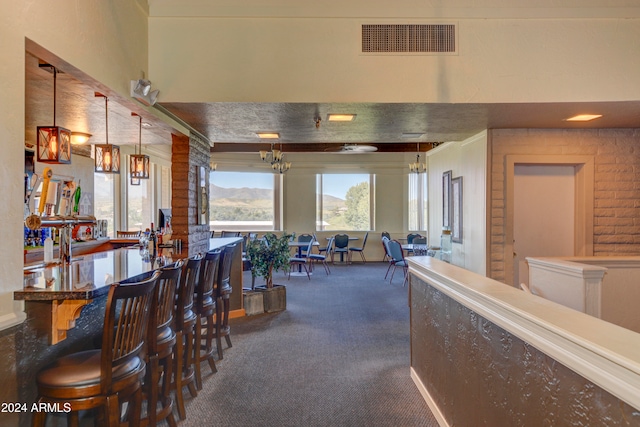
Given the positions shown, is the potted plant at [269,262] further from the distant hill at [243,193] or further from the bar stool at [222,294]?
the distant hill at [243,193]

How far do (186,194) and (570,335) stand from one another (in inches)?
143

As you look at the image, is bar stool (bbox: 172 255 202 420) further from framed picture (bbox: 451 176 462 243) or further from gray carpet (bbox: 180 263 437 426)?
framed picture (bbox: 451 176 462 243)

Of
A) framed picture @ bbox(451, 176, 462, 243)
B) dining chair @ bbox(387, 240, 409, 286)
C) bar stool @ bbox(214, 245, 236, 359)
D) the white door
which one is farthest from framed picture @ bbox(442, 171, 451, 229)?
bar stool @ bbox(214, 245, 236, 359)

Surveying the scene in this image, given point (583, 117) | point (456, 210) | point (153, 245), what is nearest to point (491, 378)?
point (153, 245)

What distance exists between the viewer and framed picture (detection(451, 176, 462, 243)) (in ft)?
16.5

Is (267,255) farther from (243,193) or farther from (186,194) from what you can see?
(243,193)

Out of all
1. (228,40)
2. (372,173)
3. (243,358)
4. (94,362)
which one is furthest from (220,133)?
(372,173)

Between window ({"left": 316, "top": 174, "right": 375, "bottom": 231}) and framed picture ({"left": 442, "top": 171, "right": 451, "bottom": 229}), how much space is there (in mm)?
4362

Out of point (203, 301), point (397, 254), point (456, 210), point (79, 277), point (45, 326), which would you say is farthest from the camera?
point (397, 254)

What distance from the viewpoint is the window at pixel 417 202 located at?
944 centimetres

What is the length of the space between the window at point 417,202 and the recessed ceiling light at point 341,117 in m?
6.08

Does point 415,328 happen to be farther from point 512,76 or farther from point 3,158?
point 3,158

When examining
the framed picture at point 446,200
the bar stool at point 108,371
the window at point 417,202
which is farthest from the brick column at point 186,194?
the window at point 417,202

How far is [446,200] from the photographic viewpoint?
18.4ft
